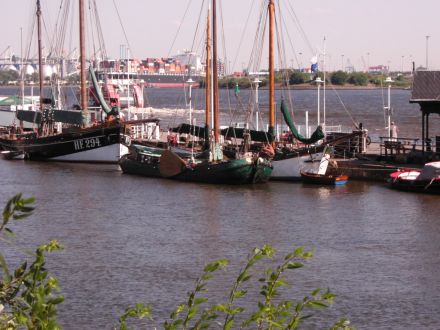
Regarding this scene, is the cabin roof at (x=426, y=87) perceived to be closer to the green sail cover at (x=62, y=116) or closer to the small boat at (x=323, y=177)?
the small boat at (x=323, y=177)

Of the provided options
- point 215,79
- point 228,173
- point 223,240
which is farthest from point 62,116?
point 223,240

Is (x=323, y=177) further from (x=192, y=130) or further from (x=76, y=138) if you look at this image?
(x=76, y=138)

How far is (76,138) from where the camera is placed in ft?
181

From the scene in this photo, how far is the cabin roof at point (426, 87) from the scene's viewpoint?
42.4 meters

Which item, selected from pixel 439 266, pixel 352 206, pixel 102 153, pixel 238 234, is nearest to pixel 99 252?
pixel 238 234

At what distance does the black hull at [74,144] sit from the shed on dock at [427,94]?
54.0 feet

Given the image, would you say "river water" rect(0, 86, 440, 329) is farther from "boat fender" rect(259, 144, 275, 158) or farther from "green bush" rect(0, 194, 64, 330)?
"green bush" rect(0, 194, 64, 330)

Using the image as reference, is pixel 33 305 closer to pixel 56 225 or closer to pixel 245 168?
pixel 56 225

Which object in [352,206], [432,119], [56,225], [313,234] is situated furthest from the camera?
[432,119]

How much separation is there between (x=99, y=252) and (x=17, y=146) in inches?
1292

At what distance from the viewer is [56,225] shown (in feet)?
106

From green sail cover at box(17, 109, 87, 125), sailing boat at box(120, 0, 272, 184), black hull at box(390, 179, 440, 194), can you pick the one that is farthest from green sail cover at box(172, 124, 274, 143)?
black hull at box(390, 179, 440, 194)

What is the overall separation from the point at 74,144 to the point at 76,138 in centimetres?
35

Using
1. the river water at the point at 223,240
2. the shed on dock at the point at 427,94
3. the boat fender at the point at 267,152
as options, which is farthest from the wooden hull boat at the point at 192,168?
the shed on dock at the point at 427,94
